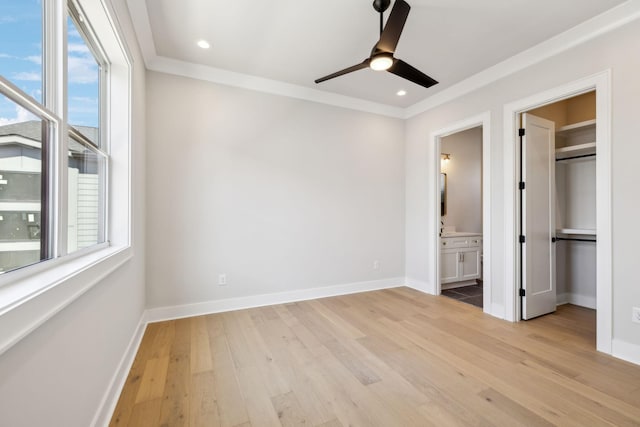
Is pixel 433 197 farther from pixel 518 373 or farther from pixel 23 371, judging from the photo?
pixel 23 371

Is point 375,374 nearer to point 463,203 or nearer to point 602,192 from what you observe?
point 602,192

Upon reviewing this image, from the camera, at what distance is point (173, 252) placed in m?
2.96

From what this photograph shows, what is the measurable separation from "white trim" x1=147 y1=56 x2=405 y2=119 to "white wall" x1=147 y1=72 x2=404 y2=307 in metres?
0.08

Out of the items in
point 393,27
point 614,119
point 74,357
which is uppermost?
point 393,27

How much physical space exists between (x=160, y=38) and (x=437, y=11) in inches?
100

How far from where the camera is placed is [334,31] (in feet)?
8.14

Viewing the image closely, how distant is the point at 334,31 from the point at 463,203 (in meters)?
4.05

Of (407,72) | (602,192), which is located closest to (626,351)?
(602,192)

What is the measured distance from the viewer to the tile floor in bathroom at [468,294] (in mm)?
3639

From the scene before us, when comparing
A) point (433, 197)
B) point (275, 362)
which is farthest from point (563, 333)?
point (275, 362)

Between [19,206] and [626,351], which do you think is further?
[626,351]

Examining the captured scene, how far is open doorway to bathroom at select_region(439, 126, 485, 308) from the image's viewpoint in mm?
4336

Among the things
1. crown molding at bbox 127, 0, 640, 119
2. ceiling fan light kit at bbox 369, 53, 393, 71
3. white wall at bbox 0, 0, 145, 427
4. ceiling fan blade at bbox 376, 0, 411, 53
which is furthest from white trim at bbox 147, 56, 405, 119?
ceiling fan blade at bbox 376, 0, 411, 53

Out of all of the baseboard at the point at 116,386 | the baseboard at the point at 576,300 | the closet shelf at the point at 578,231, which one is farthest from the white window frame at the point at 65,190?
the baseboard at the point at 576,300
